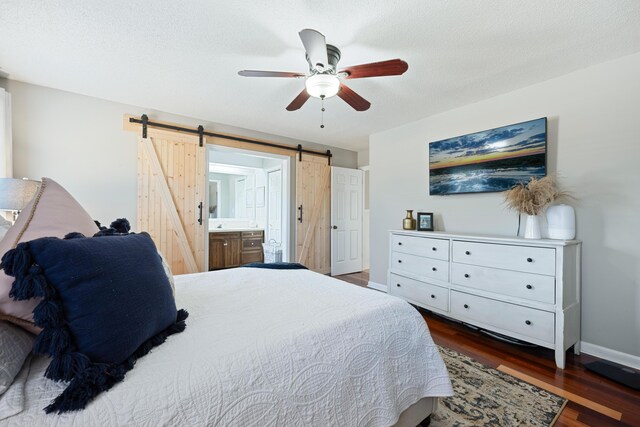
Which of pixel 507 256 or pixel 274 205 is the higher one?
pixel 274 205

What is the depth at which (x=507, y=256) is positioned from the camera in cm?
237

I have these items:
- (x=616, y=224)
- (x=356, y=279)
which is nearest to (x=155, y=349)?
(x=616, y=224)

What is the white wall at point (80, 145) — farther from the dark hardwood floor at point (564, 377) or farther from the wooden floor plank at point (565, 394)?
the wooden floor plank at point (565, 394)

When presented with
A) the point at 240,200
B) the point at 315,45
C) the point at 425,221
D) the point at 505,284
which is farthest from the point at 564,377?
the point at 240,200

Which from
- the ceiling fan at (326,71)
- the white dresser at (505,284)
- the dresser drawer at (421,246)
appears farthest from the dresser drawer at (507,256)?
the ceiling fan at (326,71)

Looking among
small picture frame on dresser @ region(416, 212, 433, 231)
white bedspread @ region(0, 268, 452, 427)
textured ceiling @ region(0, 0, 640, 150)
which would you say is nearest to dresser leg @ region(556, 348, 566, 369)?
white bedspread @ region(0, 268, 452, 427)

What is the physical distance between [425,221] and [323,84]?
216 centimetres

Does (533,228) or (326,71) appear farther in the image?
(533,228)

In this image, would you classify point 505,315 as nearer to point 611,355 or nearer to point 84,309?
point 611,355

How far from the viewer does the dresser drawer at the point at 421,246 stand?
9.34ft

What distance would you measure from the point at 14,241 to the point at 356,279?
14.4ft

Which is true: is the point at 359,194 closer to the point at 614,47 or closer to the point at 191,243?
the point at 191,243

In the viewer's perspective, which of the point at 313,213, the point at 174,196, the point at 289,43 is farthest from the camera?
the point at 313,213

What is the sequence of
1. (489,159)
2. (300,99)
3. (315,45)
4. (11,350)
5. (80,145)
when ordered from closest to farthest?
(11,350) → (315,45) → (300,99) → (489,159) → (80,145)
